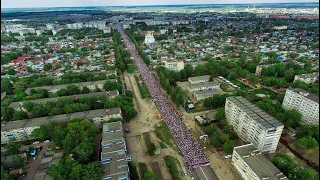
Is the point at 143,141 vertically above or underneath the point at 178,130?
underneath

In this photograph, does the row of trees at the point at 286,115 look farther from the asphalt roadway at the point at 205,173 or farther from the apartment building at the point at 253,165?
the asphalt roadway at the point at 205,173

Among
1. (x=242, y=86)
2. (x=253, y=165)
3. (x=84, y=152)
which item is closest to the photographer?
(x=253, y=165)

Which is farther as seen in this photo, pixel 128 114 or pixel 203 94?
pixel 203 94

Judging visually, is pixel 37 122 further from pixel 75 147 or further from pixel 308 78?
pixel 308 78

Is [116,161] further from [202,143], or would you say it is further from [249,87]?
[249,87]

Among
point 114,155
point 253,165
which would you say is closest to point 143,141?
point 114,155

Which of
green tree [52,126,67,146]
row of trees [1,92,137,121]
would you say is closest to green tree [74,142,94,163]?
green tree [52,126,67,146]

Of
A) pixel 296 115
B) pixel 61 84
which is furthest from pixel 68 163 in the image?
pixel 296 115
